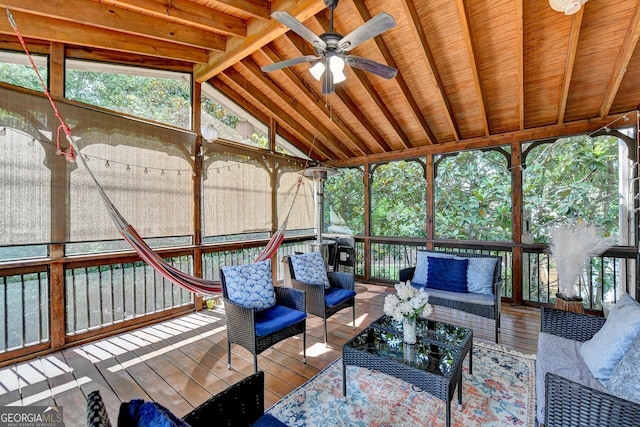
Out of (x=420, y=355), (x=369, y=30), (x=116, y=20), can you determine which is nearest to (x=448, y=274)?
(x=420, y=355)

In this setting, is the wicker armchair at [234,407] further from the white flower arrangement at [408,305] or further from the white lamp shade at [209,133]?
→ the white lamp shade at [209,133]

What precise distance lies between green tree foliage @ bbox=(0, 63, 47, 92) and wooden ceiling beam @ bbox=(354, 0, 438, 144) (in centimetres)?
318

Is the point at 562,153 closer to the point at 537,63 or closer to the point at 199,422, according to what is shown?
the point at 537,63

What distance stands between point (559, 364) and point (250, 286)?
7.49ft

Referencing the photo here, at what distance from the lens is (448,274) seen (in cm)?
353

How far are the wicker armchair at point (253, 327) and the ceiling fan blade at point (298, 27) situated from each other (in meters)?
2.03

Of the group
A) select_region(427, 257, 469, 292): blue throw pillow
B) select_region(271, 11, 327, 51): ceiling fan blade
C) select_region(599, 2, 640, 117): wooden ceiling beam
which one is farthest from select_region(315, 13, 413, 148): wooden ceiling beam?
select_region(599, 2, 640, 117): wooden ceiling beam

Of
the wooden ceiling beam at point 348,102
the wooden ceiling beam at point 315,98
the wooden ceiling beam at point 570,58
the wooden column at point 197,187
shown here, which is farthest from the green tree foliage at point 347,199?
the wooden ceiling beam at point 570,58

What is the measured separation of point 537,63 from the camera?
320 cm

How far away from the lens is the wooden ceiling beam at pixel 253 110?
4359 millimetres

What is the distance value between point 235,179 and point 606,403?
169 inches

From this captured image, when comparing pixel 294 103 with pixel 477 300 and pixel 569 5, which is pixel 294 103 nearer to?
pixel 569 5

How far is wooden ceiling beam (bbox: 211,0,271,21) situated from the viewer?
2676mm

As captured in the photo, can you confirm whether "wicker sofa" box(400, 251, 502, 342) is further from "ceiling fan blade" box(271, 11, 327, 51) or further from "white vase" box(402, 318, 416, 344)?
"ceiling fan blade" box(271, 11, 327, 51)
